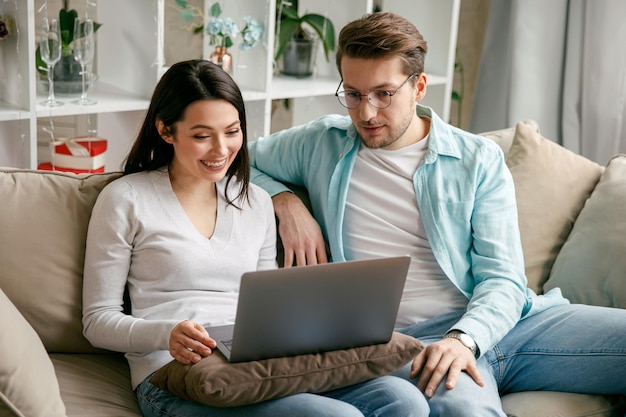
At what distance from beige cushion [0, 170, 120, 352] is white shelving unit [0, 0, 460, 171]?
53 centimetres

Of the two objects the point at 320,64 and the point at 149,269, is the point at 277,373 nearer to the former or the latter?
the point at 149,269

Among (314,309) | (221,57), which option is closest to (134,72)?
(221,57)

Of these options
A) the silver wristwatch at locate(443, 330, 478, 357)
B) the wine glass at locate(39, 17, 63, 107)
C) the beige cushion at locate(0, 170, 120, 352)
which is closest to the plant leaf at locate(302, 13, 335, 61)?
the wine glass at locate(39, 17, 63, 107)

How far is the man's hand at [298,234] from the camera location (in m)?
1.95

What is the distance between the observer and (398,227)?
77.3 inches

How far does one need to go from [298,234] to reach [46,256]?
55 cm

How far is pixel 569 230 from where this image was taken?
7.40ft

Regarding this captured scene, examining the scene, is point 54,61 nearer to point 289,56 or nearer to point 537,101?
point 289,56

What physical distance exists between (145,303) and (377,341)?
0.47 m

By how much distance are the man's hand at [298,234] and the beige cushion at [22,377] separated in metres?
0.66

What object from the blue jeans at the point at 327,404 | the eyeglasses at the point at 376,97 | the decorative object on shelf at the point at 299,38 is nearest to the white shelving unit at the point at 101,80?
the decorative object on shelf at the point at 299,38

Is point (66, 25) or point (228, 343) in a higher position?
point (66, 25)

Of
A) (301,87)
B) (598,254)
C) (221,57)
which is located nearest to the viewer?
(598,254)

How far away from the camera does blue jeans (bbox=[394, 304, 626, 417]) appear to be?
1.81 metres
